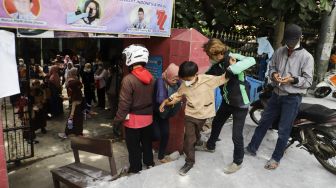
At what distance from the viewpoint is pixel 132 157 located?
13.4 ft

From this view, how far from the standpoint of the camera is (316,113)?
4102mm

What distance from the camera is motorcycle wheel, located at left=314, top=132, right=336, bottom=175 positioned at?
391 centimetres

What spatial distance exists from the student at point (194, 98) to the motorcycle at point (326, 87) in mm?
6146

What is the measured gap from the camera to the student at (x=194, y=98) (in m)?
3.58

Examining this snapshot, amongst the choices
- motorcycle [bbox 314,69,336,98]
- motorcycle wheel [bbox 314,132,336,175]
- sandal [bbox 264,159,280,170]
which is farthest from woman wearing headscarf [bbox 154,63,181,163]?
motorcycle [bbox 314,69,336,98]

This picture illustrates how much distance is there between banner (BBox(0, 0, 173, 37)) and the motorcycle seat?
2.30m

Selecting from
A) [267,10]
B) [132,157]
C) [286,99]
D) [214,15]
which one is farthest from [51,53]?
[286,99]

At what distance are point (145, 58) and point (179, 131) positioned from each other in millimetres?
1798

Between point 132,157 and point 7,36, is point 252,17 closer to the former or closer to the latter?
point 132,157

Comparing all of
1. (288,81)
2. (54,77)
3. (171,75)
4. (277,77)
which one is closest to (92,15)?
(171,75)

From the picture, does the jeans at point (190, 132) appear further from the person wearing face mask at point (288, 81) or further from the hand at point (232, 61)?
the person wearing face mask at point (288, 81)

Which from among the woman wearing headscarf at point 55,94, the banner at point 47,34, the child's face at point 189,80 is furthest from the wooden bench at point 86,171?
the woman wearing headscarf at point 55,94

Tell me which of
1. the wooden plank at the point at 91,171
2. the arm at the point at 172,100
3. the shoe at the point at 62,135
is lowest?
the shoe at the point at 62,135

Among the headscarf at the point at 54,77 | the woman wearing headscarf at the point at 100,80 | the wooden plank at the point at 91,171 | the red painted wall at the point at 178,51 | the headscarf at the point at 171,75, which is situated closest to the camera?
the wooden plank at the point at 91,171
